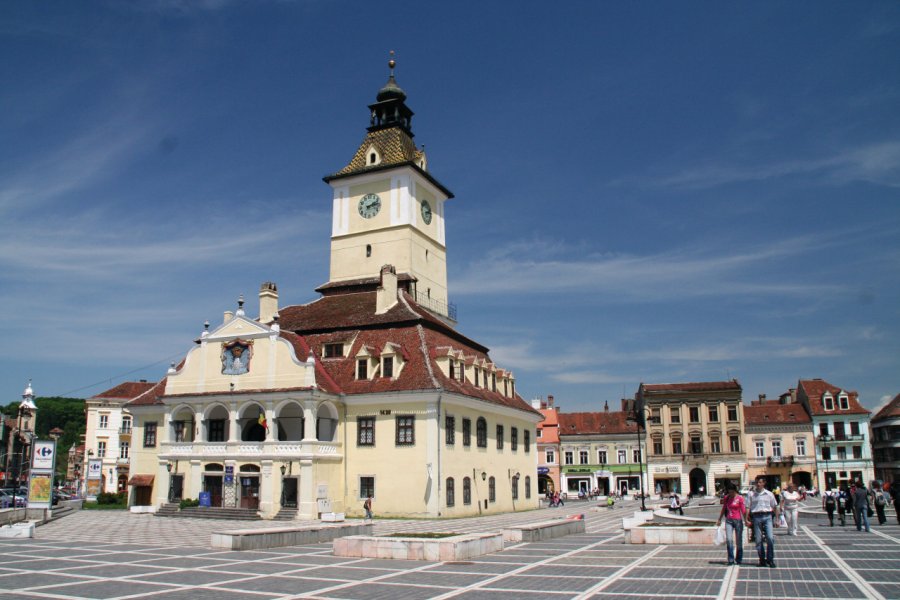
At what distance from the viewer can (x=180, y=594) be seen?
14.0 metres

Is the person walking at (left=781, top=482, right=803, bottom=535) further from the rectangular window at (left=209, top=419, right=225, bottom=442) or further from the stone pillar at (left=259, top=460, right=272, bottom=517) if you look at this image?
the rectangular window at (left=209, top=419, right=225, bottom=442)

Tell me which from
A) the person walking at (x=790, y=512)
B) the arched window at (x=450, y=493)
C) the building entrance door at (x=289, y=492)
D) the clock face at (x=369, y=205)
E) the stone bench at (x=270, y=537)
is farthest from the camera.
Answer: the clock face at (x=369, y=205)

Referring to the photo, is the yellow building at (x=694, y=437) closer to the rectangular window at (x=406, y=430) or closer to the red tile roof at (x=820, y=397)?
the red tile roof at (x=820, y=397)

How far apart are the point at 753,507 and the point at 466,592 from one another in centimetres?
669

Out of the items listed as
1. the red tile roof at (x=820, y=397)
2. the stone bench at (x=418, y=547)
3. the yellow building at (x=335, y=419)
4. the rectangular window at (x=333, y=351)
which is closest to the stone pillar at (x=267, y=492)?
the yellow building at (x=335, y=419)

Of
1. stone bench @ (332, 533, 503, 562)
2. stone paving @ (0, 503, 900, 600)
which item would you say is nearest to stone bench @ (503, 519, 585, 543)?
stone paving @ (0, 503, 900, 600)

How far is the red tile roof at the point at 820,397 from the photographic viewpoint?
7757cm

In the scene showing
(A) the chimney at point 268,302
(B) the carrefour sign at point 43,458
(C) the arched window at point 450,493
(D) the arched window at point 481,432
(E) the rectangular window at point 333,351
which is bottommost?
(C) the arched window at point 450,493

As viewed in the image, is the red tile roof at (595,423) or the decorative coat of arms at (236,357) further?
the red tile roof at (595,423)

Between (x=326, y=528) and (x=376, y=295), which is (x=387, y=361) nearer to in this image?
(x=376, y=295)

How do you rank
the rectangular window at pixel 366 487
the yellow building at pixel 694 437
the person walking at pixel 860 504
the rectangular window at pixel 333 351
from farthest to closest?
the yellow building at pixel 694 437, the rectangular window at pixel 333 351, the rectangular window at pixel 366 487, the person walking at pixel 860 504

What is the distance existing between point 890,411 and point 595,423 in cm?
3213

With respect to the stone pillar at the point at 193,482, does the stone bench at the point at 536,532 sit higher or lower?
lower

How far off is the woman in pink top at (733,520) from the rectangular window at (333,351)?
30.2 m
